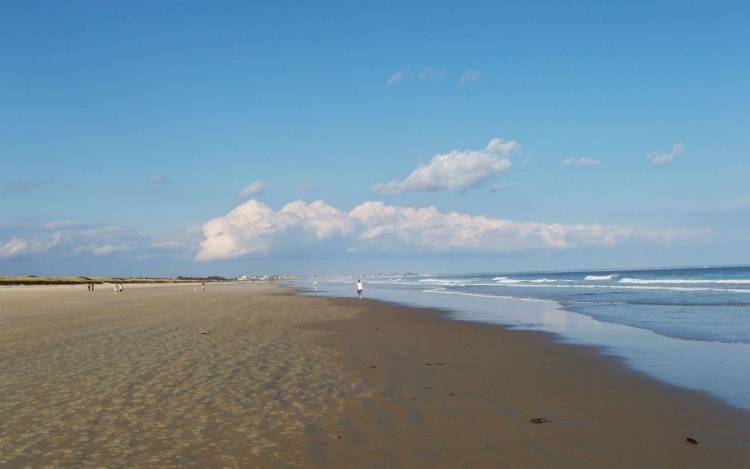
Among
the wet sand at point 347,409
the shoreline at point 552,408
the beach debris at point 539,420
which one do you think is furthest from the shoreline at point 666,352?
the beach debris at point 539,420

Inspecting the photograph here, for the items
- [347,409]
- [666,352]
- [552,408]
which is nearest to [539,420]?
[552,408]

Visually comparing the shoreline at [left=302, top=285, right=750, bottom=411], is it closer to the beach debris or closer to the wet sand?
the wet sand

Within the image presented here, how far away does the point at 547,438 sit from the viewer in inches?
304

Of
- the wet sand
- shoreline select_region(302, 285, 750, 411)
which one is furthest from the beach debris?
shoreline select_region(302, 285, 750, 411)

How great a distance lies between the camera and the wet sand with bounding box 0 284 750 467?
278 inches

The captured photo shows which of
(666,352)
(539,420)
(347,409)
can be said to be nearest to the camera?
(539,420)

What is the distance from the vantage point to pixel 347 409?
9.40 m

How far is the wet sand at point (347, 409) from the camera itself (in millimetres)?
7062

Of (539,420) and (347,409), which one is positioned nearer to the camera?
(539,420)

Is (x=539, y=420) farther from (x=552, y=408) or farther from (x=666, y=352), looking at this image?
(x=666, y=352)

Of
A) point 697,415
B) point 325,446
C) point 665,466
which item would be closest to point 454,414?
point 325,446

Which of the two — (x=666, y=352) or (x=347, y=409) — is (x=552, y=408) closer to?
(x=347, y=409)

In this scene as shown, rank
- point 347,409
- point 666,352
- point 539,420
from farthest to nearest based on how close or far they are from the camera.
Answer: point 666,352 → point 347,409 → point 539,420

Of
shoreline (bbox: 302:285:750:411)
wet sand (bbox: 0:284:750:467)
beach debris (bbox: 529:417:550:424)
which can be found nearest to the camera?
wet sand (bbox: 0:284:750:467)
